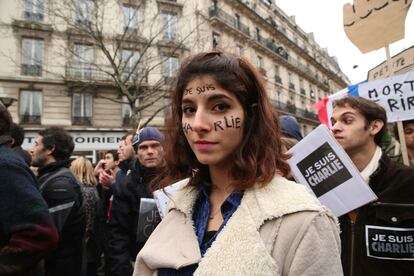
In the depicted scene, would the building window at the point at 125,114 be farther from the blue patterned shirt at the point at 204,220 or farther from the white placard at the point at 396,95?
the blue patterned shirt at the point at 204,220

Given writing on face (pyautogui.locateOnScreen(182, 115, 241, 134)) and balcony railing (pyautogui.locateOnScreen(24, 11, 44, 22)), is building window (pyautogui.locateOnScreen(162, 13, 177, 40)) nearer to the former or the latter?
balcony railing (pyautogui.locateOnScreen(24, 11, 44, 22))

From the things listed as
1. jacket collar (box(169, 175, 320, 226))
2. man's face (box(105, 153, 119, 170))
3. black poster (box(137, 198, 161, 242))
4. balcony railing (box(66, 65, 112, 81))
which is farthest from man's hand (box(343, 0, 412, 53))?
balcony railing (box(66, 65, 112, 81))

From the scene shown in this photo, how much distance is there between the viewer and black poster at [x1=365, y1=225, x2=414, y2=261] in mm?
1938

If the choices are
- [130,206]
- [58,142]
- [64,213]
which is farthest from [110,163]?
[64,213]

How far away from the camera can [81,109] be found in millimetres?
18531

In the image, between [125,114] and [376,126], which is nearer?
[376,126]

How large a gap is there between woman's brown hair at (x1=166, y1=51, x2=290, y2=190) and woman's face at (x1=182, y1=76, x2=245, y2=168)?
0.09 ft

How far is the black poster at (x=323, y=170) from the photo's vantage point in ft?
6.56

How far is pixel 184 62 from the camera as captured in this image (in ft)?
4.59

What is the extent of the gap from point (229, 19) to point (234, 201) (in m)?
26.9

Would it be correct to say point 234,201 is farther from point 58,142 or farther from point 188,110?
point 58,142

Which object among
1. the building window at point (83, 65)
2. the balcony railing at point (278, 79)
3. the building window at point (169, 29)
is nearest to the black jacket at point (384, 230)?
the building window at point (83, 65)

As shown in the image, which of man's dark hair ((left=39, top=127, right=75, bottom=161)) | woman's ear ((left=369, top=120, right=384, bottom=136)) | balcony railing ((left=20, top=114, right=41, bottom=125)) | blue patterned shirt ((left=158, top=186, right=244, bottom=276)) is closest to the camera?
blue patterned shirt ((left=158, top=186, right=244, bottom=276))

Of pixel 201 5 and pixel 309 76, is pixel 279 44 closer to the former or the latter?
pixel 309 76
